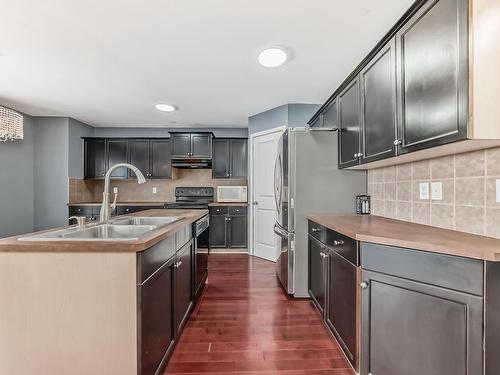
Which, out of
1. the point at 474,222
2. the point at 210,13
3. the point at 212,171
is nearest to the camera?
the point at 474,222

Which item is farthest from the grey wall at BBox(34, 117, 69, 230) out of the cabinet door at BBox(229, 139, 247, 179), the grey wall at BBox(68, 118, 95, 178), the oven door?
the oven door

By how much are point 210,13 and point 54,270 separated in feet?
6.00

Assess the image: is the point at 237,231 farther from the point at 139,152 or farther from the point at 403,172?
the point at 403,172

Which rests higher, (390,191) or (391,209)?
(390,191)

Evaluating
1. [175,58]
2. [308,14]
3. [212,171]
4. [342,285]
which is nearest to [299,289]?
[342,285]

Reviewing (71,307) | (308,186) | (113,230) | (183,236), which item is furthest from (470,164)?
(113,230)

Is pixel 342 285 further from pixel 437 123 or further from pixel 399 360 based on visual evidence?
pixel 437 123

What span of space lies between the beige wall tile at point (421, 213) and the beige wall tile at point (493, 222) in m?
0.40

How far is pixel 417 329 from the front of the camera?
45.4 inches

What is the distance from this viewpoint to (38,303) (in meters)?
1.20

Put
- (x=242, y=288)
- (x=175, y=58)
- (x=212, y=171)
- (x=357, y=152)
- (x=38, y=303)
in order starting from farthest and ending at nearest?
1. (x=212, y=171)
2. (x=242, y=288)
3. (x=175, y=58)
4. (x=357, y=152)
5. (x=38, y=303)

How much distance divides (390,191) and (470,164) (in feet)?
2.47

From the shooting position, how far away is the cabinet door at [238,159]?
4.71 meters

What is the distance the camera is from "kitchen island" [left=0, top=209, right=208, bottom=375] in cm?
120
